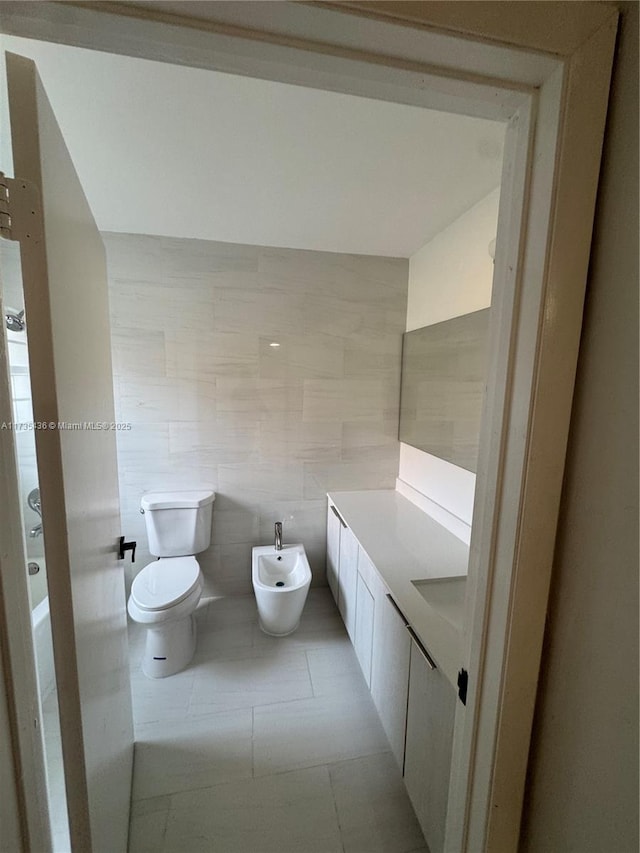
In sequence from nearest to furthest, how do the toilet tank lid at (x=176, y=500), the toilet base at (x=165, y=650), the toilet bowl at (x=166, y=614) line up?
the toilet bowl at (x=166, y=614)
the toilet base at (x=165, y=650)
the toilet tank lid at (x=176, y=500)

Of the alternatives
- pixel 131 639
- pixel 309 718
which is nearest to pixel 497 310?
pixel 309 718

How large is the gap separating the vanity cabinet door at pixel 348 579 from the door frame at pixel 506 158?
1170 mm

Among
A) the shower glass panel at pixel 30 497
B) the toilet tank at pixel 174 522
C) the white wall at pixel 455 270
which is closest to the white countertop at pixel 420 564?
the toilet tank at pixel 174 522

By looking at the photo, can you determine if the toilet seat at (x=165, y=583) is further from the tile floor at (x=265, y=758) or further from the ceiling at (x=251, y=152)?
the ceiling at (x=251, y=152)

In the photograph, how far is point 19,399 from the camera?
0.98 meters

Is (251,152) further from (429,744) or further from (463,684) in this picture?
(429,744)

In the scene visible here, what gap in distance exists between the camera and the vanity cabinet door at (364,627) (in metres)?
1.60

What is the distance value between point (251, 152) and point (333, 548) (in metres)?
2.12

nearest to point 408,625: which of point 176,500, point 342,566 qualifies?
point 342,566

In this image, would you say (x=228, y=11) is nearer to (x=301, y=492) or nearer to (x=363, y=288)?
(x=363, y=288)

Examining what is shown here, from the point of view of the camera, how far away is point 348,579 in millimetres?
1962

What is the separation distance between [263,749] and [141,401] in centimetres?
190

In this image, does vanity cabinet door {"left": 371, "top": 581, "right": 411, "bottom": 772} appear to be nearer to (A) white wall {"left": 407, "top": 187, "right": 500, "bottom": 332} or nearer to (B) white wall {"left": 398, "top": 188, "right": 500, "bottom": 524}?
(B) white wall {"left": 398, "top": 188, "right": 500, "bottom": 524}

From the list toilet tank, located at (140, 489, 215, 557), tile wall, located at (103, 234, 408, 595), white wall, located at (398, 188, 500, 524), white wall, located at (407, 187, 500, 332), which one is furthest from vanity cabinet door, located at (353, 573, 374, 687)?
white wall, located at (407, 187, 500, 332)
